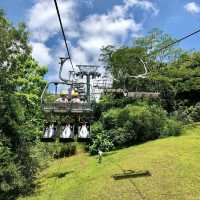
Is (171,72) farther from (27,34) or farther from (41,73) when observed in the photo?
(27,34)

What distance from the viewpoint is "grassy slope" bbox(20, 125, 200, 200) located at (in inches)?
766

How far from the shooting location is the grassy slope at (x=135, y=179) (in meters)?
19.5

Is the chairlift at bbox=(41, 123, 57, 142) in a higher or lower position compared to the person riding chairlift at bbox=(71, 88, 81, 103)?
lower

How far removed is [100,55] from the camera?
48.5 meters

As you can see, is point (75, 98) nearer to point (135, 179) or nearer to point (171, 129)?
point (135, 179)

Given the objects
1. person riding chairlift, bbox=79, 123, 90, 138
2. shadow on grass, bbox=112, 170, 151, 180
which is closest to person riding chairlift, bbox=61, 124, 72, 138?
person riding chairlift, bbox=79, 123, 90, 138

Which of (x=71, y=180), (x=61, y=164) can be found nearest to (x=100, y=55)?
(x=61, y=164)

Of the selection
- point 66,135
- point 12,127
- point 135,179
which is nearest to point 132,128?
point 135,179

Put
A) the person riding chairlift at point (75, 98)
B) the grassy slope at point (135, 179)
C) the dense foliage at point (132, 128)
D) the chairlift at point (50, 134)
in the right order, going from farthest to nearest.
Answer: the dense foliage at point (132, 128)
the grassy slope at point (135, 179)
the person riding chairlift at point (75, 98)
the chairlift at point (50, 134)

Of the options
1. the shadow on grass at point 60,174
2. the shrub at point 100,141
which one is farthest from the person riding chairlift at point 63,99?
the shrub at point 100,141

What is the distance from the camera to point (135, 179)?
21.5 m

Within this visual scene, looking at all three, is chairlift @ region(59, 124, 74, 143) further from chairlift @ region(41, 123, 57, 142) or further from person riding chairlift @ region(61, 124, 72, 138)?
chairlift @ region(41, 123, 57, 142)

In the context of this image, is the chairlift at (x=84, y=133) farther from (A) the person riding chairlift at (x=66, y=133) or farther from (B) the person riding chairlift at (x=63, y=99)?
(B) the person riding chairlift at (x=63, y=99)

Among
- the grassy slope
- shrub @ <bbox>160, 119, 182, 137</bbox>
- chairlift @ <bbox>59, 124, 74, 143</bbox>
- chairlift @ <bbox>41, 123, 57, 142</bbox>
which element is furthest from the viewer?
shrub @ <bbox>160, 119, 182, 137</bbox>
